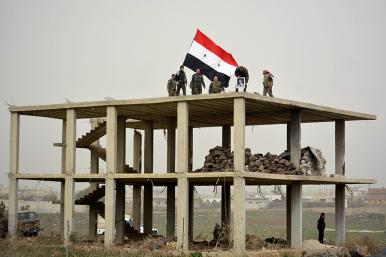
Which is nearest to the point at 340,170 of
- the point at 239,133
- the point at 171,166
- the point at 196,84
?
the point at 171,166

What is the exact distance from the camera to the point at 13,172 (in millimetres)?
36719

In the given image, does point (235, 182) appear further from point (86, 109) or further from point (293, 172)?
point (86, 109)

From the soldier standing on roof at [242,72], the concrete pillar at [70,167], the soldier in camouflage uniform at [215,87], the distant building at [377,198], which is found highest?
the soldier standing on roof at [242,72]

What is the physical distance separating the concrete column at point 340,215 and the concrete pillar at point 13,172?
50.5ft

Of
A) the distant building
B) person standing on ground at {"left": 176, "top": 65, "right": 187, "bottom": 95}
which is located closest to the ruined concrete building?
person standing on ground at {"left": 176, "top": 65, "right": 187, "bottom": 95}

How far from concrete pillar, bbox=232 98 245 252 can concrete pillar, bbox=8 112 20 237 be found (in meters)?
12.1

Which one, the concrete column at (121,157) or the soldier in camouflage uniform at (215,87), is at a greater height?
the soldier in camouflage uniform at (215,87)

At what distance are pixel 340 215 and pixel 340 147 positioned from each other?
3368 millimetres

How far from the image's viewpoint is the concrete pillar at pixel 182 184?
A: 100 feet

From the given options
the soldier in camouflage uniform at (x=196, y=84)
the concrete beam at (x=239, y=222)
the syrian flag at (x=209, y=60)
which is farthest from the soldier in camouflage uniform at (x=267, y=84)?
the concrete beam at (x=239, y=222)

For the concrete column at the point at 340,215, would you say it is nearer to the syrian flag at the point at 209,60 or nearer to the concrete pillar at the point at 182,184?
the syrian flag at the point at 209,60

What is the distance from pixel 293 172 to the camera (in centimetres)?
3319

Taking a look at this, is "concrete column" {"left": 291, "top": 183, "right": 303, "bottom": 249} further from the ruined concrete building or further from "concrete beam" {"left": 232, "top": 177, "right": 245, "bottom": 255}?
"concrete beam" {"left": 232, "top": 177, "right": 245, "bottom": 255}

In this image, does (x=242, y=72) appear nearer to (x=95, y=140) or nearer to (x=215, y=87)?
(x=215, y=87)
